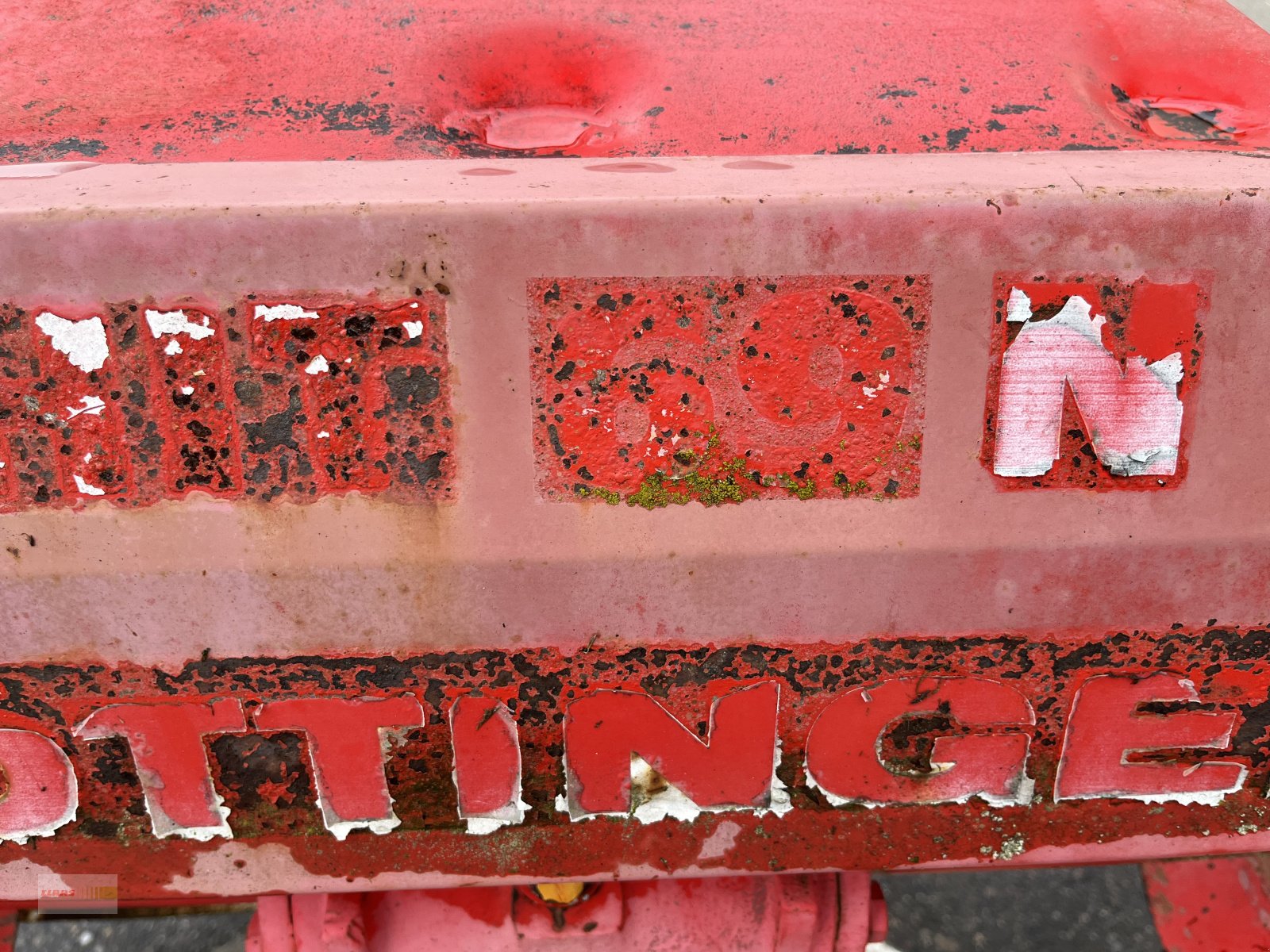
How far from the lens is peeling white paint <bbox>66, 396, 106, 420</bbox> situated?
3.91ft

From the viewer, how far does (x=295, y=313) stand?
3.88 ft

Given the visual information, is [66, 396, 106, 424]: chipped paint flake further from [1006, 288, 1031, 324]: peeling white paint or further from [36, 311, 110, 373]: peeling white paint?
[1006, 288, 1031, 324]: peeling white paint

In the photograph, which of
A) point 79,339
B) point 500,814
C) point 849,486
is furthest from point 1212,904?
point 79,339

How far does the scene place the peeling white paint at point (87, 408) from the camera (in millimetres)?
1192

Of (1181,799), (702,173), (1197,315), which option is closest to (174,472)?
(702,173)

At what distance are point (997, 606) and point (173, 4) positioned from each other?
1950 millimetres

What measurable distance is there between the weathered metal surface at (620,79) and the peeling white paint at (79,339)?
1.22 feet

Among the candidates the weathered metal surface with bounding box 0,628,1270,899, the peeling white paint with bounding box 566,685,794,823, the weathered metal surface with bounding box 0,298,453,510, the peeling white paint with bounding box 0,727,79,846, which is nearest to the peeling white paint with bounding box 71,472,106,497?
the weathered metal surface with bounding box 0,298,453,510

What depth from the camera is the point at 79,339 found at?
1.18 m

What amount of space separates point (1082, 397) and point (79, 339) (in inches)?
58.4

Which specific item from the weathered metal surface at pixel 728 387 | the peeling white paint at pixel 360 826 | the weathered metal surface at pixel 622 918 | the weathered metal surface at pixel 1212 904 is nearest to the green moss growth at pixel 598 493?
the weathered metal surface at pixel 728 387

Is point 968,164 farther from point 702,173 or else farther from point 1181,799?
point 1181,799

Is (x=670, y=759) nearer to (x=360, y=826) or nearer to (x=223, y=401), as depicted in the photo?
(x=360, y=826)

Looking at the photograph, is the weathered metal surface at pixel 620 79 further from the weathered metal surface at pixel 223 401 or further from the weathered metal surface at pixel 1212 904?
the weathered metal surface at pixel 1212 904
